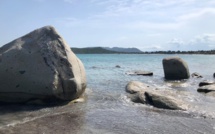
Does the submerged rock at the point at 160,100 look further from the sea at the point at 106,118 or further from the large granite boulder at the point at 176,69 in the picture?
the large granite boulder at the point at 176,69

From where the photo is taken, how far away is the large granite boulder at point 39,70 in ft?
42.9

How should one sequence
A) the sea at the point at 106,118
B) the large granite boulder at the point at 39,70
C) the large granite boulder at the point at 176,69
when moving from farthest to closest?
1. the large granite boulder at the point at 176,69
2. the large granite boulder at the point at 39,70
3. the sea at the point at 106,118

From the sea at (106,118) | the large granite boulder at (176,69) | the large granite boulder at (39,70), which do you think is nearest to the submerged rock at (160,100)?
the sea at (106,118)

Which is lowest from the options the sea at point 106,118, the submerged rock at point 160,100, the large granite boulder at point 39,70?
the sea at point 106,118

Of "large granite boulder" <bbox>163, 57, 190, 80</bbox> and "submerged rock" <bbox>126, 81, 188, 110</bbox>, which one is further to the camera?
"large granite boulder" <bbox>163, 57, 190, 80</bbox>

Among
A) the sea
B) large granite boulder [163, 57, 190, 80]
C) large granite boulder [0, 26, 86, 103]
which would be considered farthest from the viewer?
large granite boulder [163, 57, 190, 80]

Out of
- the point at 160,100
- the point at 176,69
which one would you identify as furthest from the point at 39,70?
the point at 176,69

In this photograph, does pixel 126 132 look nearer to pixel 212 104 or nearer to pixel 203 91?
pixel 212 104

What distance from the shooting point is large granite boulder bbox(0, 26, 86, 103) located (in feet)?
42.9

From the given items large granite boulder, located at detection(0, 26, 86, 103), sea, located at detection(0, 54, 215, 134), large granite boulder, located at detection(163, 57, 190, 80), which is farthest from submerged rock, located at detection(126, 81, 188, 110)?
large granite boulder, located at detection(163, 57, 190, 80)

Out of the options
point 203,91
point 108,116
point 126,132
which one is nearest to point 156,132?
point 126,132

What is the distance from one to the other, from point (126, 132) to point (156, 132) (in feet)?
3.38

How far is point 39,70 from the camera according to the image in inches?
523

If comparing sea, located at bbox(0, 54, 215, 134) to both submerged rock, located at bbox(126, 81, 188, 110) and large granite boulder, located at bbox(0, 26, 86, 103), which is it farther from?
large granite boulder, located at bbox(0, 26, 86, 103)
